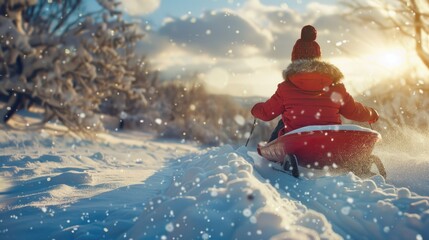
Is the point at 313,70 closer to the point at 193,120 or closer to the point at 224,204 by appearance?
the point at 224,204

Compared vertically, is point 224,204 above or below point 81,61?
below

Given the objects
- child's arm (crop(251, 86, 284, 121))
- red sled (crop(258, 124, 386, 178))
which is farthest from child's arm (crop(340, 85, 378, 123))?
child's arm (crop(251, 86, 284, 121))

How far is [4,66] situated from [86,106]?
2835mm

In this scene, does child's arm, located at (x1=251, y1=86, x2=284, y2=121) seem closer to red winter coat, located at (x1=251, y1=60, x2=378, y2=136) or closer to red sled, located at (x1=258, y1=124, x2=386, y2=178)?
red winter coat, located at (x1=251, y1=60, x2=378, y2=136)

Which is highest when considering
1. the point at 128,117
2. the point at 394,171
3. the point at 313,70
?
the point at 313,70

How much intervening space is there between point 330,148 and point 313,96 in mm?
701

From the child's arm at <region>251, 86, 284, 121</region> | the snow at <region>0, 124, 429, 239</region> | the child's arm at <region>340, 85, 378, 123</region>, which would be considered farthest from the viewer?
the child's arm at <region>251, 86, 284, 121</region>

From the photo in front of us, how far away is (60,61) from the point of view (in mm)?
12578

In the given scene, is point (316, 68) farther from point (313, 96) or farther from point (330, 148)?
point (330, 148)

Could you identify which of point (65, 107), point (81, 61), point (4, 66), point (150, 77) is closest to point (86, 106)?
point (65, 107)

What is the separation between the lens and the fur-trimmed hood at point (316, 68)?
4484mm

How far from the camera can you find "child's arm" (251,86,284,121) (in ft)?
15.9

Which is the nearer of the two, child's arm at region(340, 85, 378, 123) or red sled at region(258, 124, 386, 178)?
red sled at region(258, 124, 386, 178)

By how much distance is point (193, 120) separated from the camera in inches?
902
